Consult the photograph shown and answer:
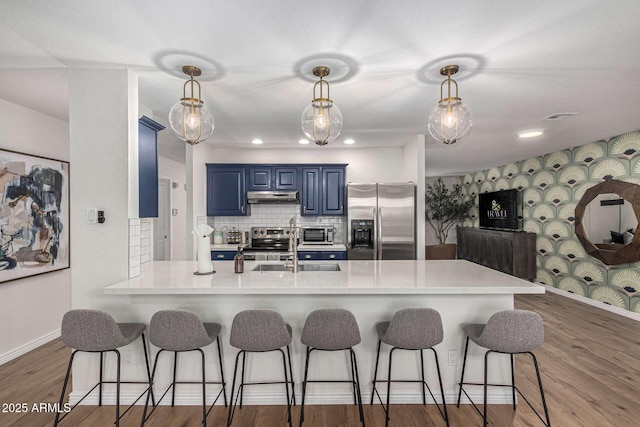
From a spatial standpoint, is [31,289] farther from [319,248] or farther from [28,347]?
[319,248]

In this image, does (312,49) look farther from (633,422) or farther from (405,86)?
(633,422)

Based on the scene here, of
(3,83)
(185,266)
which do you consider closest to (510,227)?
(185,266)

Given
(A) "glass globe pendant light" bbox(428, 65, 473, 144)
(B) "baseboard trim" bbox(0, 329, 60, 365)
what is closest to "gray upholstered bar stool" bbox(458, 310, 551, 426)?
(A) "glass globe pendant light" bbox(428, 65, 473, 144)

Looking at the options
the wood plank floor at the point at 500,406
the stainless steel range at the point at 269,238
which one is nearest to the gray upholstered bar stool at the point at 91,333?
the wood plank floor at the point at 500,406

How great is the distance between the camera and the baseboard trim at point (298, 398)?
2295 millimetres

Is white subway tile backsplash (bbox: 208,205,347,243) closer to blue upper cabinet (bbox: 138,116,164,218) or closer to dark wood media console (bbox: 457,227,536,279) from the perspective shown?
blue upper cabinet (bbox: 138,116,164,218)

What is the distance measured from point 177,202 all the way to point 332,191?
3.57 metres

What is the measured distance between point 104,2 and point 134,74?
2.76ft

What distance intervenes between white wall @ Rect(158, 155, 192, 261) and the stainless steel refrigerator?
12.0 ft

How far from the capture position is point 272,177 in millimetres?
4848

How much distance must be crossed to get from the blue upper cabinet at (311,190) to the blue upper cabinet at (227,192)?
957mm

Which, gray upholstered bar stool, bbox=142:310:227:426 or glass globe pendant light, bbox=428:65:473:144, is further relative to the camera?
glass globe pendant light, bbox=428:65:473:144

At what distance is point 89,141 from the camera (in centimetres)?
232

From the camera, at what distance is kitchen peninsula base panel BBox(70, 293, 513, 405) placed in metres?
2.31
